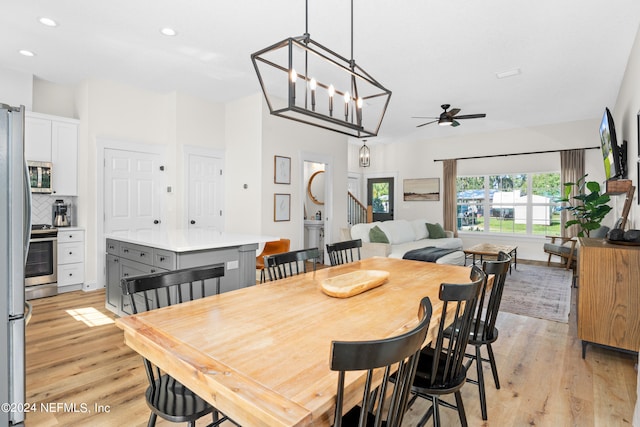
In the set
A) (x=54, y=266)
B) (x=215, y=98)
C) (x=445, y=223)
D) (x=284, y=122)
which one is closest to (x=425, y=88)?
(x=284, y=122)

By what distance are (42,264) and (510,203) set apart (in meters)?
8.26

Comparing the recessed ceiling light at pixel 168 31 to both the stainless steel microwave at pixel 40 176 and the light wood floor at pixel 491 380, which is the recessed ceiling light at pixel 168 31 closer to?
the stainless steel microwave at pixel 40 176

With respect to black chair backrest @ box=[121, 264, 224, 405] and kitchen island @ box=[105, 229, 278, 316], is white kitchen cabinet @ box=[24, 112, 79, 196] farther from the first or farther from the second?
black chair backrest @ box=[121, 264, 224, 405]

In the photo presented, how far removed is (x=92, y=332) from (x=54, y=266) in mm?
1811

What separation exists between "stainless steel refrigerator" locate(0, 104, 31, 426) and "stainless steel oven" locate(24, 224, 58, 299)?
3.22 metres

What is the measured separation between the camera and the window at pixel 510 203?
7.12 metres

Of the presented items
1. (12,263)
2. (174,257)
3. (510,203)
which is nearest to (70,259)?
(174,257)

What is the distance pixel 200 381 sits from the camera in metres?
1.05

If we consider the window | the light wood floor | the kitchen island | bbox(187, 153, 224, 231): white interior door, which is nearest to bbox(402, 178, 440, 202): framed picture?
the window

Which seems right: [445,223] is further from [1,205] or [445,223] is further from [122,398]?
[1,205]

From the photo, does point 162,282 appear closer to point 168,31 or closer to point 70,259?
point 168,31

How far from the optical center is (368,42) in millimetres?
3621

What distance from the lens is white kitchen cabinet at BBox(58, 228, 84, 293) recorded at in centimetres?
461

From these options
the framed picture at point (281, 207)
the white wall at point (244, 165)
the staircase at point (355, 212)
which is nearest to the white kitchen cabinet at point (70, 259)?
the white wall at point (244, 165)
